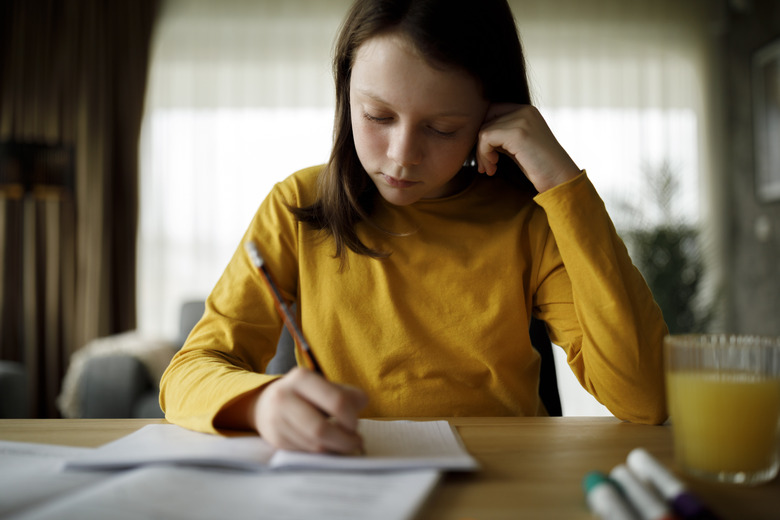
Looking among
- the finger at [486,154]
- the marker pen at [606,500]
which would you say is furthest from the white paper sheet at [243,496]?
the finger at [486,154]

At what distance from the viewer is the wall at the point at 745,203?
3111 millimetres

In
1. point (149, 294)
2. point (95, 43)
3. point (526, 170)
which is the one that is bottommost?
point (149, 294)

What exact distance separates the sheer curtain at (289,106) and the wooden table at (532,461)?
9.60 ft

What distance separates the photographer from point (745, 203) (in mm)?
3369

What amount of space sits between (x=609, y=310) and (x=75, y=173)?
133 inches

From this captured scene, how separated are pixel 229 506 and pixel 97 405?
88.1 inches

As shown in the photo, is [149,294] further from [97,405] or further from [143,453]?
[143,453]

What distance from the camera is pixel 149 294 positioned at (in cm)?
356

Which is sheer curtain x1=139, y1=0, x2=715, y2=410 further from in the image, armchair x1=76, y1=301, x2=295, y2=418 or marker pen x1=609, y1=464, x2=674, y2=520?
marker pen x1=609, y1=464, x2=674, y2=520

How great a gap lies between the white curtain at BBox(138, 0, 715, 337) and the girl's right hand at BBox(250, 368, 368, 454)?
3.09 meters

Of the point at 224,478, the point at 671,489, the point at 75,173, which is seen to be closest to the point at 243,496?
the point at 224,478

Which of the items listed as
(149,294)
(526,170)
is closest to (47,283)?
(149,294)

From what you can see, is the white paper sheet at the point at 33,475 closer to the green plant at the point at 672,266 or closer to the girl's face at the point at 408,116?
the girl's face at the point at 408,116

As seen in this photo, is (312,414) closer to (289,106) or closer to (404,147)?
(404,147)
